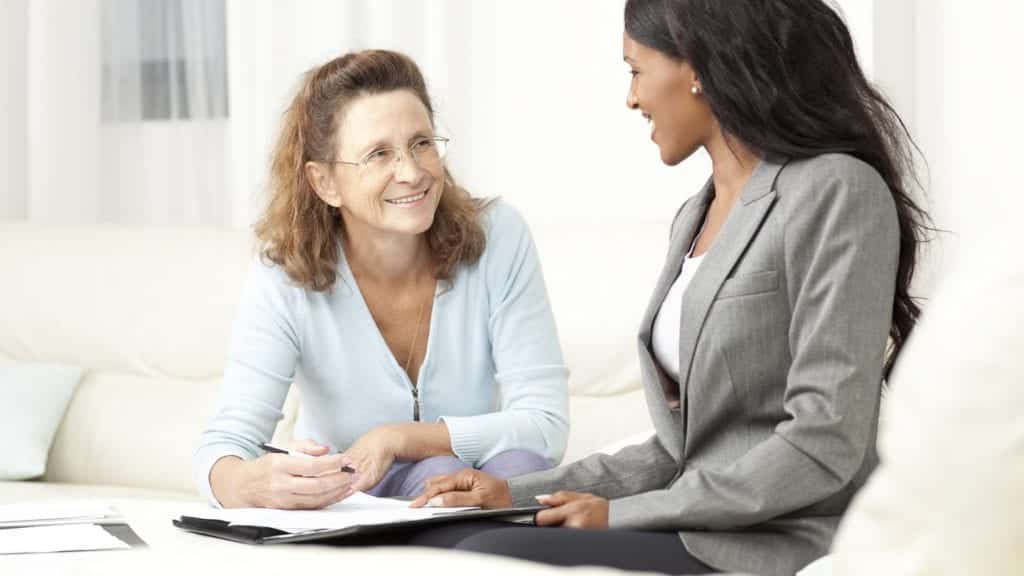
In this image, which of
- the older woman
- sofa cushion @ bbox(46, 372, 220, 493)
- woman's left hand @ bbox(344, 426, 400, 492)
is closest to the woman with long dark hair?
woman's left hand @ bbox(344, 426, 400, 492)

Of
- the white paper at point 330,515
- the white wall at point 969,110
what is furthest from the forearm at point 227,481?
the white wall at point 969,110

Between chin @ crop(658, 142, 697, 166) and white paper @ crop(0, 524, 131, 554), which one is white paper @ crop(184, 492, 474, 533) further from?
chin @ crop(658, 142, 697, 166)

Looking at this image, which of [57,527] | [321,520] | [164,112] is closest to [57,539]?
[57,527]

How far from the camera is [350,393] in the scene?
2100 mm

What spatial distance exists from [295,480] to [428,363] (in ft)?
1.47

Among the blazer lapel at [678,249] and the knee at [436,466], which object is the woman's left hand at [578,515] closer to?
the blazer lapel at [678,249]

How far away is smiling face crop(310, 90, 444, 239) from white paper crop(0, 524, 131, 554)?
2.30ft

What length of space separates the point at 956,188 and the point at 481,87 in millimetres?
1203

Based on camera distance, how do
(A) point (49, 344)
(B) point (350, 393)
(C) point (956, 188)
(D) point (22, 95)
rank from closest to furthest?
(B) point (350, 393) → (C) point (956, 188) → (A) point (49, 344) → (D) point (22, 95)

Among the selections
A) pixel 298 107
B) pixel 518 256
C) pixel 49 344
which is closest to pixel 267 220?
pixel 298 107

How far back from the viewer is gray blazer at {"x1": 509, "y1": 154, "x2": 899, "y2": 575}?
1351 mm

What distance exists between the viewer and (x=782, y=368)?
1432mm

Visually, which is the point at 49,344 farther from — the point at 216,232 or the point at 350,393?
the point at 350,393

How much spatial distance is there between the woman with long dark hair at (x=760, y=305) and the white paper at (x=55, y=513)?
0.38 meters
